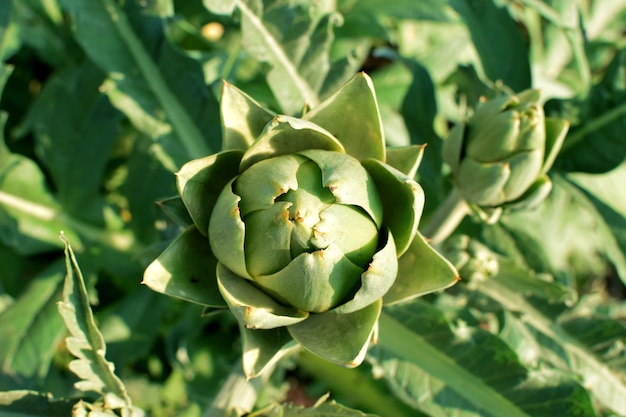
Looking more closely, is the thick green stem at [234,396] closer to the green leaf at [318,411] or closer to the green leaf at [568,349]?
the green leaf at [318,411]

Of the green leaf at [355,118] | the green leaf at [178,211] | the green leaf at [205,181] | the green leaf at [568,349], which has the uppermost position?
the green leaf at [355,118]

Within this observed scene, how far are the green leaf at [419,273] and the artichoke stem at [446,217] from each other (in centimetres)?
47

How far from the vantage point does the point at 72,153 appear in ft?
6.43

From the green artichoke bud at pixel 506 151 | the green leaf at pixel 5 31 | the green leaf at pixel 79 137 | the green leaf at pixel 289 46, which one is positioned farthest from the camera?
the green leaf at pixel 79 137

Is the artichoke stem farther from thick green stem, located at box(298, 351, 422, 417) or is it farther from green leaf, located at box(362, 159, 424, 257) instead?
thick green stem, located at box(298, 351, 422, 417)

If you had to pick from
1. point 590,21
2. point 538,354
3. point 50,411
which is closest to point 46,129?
point 50,411

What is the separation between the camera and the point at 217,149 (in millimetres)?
1777

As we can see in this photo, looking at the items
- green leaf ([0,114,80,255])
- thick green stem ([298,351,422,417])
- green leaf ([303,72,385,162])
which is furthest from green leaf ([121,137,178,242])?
green leaf ([303,72,385,162])

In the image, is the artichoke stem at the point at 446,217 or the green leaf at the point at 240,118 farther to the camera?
the artichoke stem at the point at 446,217

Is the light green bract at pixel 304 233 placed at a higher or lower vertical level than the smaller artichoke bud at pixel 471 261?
higher

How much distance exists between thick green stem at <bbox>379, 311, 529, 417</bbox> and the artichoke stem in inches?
9.9

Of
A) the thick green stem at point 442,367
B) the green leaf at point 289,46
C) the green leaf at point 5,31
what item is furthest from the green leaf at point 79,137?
the thick green stem at point 442,367

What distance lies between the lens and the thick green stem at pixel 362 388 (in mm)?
2258

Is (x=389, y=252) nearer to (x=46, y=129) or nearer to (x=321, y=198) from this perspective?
(x=321, y=198)
